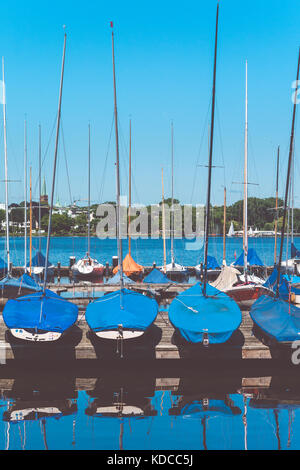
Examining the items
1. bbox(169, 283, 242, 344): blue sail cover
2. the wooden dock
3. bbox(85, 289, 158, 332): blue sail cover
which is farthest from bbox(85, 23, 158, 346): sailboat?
bbox(169, 283, 242, 344): blue sail cover

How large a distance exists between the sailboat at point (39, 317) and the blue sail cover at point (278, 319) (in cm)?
669

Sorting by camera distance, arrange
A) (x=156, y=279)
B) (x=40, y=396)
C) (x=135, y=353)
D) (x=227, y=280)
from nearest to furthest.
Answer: (x=40, y=396) → (x=135, y=353) → (x=227, y=280) → (x=156, y=279)

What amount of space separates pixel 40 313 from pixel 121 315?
2.80 metres

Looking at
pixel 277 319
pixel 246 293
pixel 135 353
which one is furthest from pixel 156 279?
pixel 277 319

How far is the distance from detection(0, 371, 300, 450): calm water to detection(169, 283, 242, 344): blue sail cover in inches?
60.8

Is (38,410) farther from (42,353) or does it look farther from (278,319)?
(278,319)

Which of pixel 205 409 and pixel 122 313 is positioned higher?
pixel 122 313

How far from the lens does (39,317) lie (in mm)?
16828

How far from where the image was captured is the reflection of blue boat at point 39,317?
16.5 meters

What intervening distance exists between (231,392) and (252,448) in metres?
3.54

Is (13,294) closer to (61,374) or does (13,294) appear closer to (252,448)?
(61,374)

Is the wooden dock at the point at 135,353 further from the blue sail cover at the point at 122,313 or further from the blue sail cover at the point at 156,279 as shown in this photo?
the blue sail cover at the point at 156,279

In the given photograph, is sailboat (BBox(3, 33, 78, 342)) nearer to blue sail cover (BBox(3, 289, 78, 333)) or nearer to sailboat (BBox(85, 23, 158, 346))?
blue sail cover (BBox(3, 289, 78, 333))
